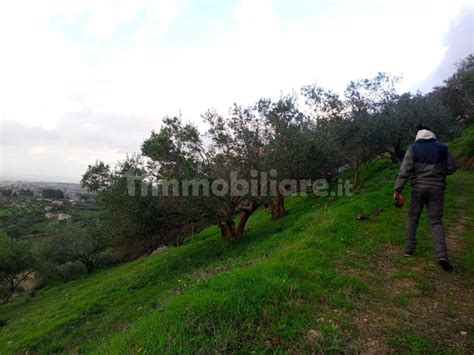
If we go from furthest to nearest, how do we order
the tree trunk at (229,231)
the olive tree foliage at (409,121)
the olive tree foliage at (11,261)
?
the olive tree foliage at (11,261), the olive tree foliage at (409,121), the tree trunk at (229,231)

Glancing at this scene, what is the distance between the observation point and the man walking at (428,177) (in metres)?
6.69

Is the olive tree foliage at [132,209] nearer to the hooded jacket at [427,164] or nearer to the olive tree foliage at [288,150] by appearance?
the olive tree foliage at [288,150]

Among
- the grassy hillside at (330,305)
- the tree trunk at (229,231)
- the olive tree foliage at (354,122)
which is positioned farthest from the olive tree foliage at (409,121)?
the grassy hillside at (330,305)

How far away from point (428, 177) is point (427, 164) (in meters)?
0.31

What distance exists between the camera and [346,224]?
33.0 feet

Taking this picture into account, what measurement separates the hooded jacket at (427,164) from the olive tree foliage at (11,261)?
141 ft

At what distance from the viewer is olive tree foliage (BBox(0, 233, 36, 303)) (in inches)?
1381

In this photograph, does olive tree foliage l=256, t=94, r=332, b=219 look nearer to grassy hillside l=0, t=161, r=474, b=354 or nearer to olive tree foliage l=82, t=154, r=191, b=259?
olive tree foliage l=82, t=154, r=191, b=259

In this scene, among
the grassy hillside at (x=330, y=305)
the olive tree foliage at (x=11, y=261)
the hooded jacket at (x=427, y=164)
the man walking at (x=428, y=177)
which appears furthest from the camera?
the olive tree foliage at (x=11, y=261)

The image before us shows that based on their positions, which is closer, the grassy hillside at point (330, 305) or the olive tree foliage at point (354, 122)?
the grassy hillside at point (330, 305)

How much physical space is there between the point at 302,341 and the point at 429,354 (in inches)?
63.7

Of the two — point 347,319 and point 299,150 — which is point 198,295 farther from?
point 299,150

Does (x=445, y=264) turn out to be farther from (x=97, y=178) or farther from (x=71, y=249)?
(x=71, y=249)

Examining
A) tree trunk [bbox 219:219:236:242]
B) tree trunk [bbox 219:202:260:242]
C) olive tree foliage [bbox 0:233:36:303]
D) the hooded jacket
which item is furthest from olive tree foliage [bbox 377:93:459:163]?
olive tree foliage [bbox 0:233:36:303]
